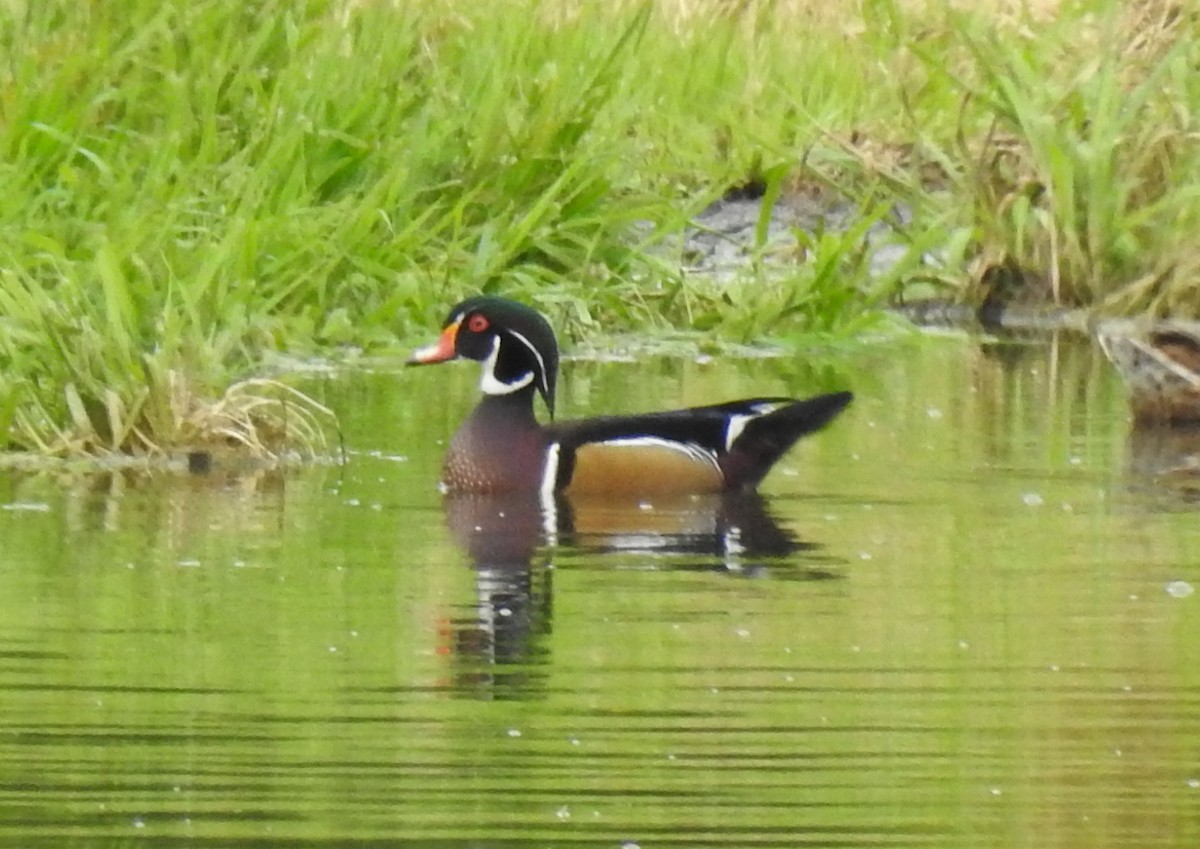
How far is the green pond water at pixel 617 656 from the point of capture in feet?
15.9

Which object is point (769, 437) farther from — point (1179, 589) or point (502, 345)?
point (1179, 589)

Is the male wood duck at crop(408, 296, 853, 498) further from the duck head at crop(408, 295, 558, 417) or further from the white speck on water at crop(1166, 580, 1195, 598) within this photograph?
the white speck on water at crop(1166, 580, 1195, 598)

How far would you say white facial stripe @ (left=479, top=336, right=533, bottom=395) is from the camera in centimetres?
978

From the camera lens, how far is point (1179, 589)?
716cm

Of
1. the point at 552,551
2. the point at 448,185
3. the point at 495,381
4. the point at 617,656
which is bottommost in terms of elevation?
the point at 617,656

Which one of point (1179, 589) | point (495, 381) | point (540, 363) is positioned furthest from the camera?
point (540, 363)

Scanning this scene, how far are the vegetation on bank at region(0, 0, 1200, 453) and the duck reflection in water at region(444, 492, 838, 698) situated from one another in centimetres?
99

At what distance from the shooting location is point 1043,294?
14.7 metres

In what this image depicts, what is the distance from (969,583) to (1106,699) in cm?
150

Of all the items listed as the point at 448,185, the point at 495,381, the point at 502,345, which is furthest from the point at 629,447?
the point at 448,185

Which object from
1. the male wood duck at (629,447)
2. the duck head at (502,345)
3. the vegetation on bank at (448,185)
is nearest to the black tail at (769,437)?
the male wood duck at (629,447)

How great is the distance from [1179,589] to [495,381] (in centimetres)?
310

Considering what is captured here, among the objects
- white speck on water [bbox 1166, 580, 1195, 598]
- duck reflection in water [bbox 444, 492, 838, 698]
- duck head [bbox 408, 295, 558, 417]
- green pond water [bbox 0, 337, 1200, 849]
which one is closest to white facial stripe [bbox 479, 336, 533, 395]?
duck head [bbox 408, 295, 558, 417]

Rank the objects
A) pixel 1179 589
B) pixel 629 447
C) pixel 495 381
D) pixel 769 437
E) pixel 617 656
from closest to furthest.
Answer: pixel 617 656 → pixel 1179 589 → pixel 629 447 → pixel 769 437 → pixel 495 381
